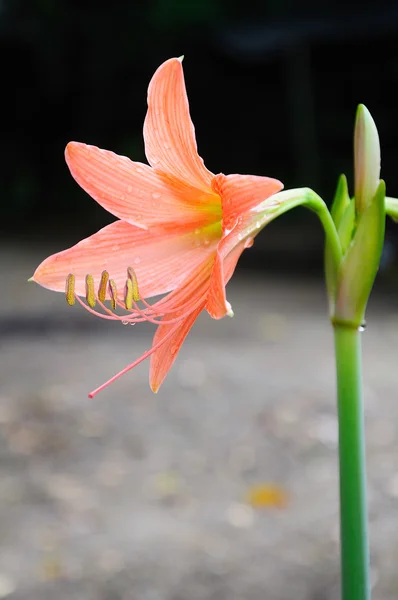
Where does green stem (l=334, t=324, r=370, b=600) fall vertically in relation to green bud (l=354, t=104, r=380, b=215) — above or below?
below

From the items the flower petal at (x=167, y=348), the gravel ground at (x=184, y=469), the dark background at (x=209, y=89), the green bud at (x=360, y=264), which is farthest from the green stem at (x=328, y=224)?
the dark background at (x=209, y=89)

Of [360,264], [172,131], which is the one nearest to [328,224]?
[360,264]

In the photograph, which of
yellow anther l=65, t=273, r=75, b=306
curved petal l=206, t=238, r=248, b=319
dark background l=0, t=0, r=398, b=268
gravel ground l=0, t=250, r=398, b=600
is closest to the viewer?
curved petal l=206, t=238, r=248, b=319

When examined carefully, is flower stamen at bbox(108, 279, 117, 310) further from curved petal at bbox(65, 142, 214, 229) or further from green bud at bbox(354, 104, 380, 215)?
green bud at bbox(354, 104, 380, 215)

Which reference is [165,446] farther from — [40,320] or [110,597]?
[40,320]

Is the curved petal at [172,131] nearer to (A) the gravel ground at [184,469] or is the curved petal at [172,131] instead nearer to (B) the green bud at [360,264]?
(B) the green bud at [360,264]

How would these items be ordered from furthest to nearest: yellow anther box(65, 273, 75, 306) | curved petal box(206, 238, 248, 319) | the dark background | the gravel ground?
the dark background → the gravel ground → yellow anther box(65, 273, 75, 306) → curved petal box(206, 238, 248, 319)

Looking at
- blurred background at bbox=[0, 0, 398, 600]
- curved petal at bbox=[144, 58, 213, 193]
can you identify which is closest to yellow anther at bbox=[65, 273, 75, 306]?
curved petal at bbox=[144, 58, 213, 193]

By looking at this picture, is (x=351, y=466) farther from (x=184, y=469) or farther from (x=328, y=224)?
(x=184, y=469)

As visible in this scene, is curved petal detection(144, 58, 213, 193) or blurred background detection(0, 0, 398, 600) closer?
curved petal detection(144, 58, 213, 193)
